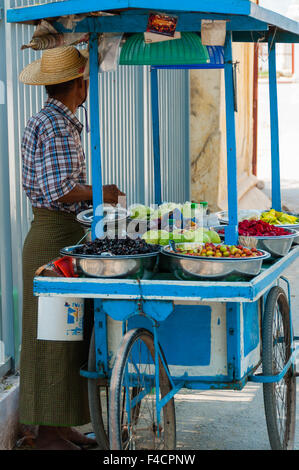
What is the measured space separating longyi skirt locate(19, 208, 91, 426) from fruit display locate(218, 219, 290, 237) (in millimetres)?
889

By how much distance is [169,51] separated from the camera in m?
3.56

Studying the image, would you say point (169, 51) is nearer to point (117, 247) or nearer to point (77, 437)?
point (117, 247)

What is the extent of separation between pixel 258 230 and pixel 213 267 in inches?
30.0

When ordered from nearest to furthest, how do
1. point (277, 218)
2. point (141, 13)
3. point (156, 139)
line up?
point (141, 13) → point (277, 218) → point (156, 139)

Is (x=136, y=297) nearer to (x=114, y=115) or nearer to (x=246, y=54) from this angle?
(x=114, y=115)

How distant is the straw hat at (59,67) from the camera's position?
11.5ft

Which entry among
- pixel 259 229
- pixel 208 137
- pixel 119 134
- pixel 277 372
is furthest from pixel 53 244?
pixel 208 137

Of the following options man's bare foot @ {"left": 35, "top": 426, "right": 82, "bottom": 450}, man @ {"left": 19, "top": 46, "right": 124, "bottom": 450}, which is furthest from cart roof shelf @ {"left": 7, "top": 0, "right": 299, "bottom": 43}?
man's bare foot @ {"left": 35, "top": 426, "right": 82, "bottom": 450}

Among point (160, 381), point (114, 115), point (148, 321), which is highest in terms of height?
point (114, 115)

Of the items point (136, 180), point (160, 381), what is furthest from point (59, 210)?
point (136, 180)

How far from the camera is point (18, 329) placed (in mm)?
4160

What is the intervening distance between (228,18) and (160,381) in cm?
160

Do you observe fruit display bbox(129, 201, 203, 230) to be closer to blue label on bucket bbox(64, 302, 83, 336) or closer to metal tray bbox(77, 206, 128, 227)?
metal tray bbox(77, 206, 128, 227)

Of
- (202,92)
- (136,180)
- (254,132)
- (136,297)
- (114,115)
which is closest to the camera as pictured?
(136,297)
